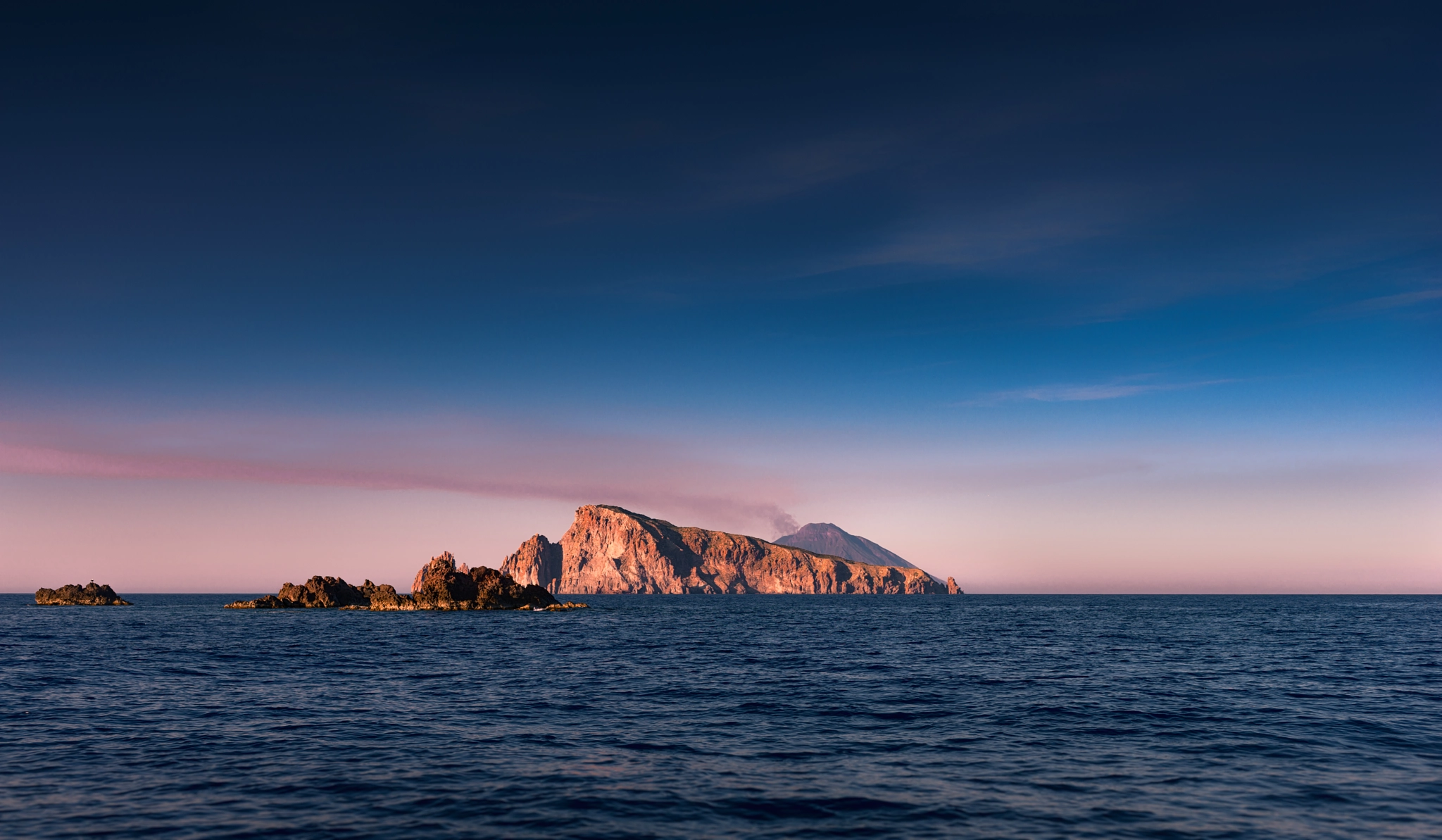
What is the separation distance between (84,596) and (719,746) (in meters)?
231

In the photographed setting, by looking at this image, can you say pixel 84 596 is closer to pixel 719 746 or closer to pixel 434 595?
pixel 434 595

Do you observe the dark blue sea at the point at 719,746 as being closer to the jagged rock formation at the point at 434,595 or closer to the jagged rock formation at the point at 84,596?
the jagged rock formation at the point at 434,595

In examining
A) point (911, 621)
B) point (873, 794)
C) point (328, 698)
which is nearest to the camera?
point (873, 794)

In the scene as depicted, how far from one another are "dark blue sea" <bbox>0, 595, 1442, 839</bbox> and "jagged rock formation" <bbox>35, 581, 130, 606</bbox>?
176286mm

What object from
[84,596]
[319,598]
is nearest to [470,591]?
[319,598]

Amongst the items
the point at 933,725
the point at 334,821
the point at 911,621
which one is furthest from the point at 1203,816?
the point at 911,621

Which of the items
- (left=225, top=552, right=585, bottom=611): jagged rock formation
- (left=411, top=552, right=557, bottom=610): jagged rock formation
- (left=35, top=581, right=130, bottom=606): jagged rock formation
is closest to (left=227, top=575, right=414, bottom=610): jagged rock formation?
(left=225, top=552, right=585, bottom=611): jagged rock formation

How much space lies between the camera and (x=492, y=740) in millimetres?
25766

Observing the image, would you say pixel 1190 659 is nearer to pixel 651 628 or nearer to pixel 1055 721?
pixel 1055 721

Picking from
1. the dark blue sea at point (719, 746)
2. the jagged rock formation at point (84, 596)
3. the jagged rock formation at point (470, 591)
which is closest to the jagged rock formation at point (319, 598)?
the jagged rock formation at point (470, 591)

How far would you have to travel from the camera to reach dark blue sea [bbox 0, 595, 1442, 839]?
1794 cm

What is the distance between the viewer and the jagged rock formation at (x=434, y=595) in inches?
5846

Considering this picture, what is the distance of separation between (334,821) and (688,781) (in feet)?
27.9

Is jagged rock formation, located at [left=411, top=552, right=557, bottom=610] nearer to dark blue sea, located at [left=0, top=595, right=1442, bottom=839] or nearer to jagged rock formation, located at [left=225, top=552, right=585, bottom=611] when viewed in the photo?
jagged rock formation, located at [left=225, top=552, right=585, bottom=611]
